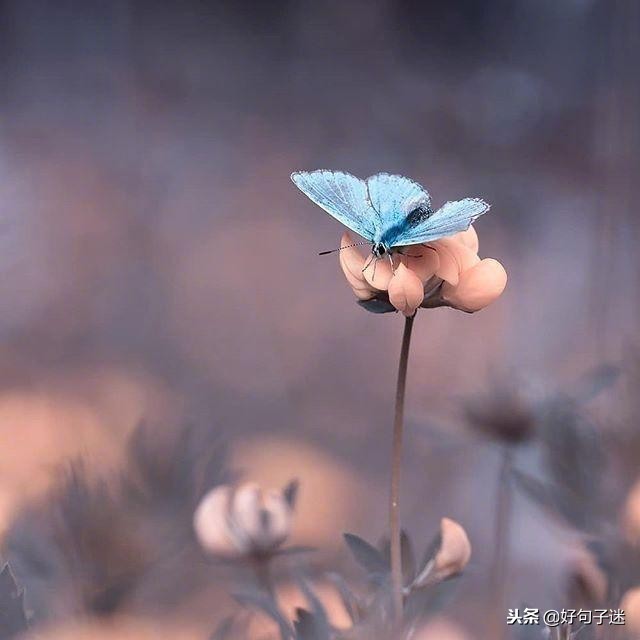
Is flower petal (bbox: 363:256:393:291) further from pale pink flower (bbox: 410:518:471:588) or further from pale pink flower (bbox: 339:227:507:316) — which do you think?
pale pink flower (bbox: 410:518:471:588)

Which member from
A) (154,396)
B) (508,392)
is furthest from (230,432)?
(508,392)

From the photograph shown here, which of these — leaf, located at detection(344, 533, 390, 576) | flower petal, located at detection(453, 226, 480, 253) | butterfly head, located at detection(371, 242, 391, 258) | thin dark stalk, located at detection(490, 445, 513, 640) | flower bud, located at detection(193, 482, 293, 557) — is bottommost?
thin dark stalk, located at detection(490, 445, 513, 640)

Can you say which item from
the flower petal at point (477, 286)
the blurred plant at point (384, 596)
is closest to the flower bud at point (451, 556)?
the blurred plant at point (384, 596)

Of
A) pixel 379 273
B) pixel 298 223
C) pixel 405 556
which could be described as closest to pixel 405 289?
pixel 379 273

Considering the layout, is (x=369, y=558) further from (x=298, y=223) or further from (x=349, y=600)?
(x=298, y=223)

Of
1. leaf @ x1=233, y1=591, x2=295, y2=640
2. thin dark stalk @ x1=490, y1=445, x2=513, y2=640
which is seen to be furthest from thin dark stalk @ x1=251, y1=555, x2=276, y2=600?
thin dark stalk @ x1=490, y1=445, x2=513, y2=640

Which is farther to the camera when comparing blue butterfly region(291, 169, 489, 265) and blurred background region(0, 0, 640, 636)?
blurred background region(0, 0, 640, 636)

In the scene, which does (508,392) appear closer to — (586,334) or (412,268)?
(586,334)
